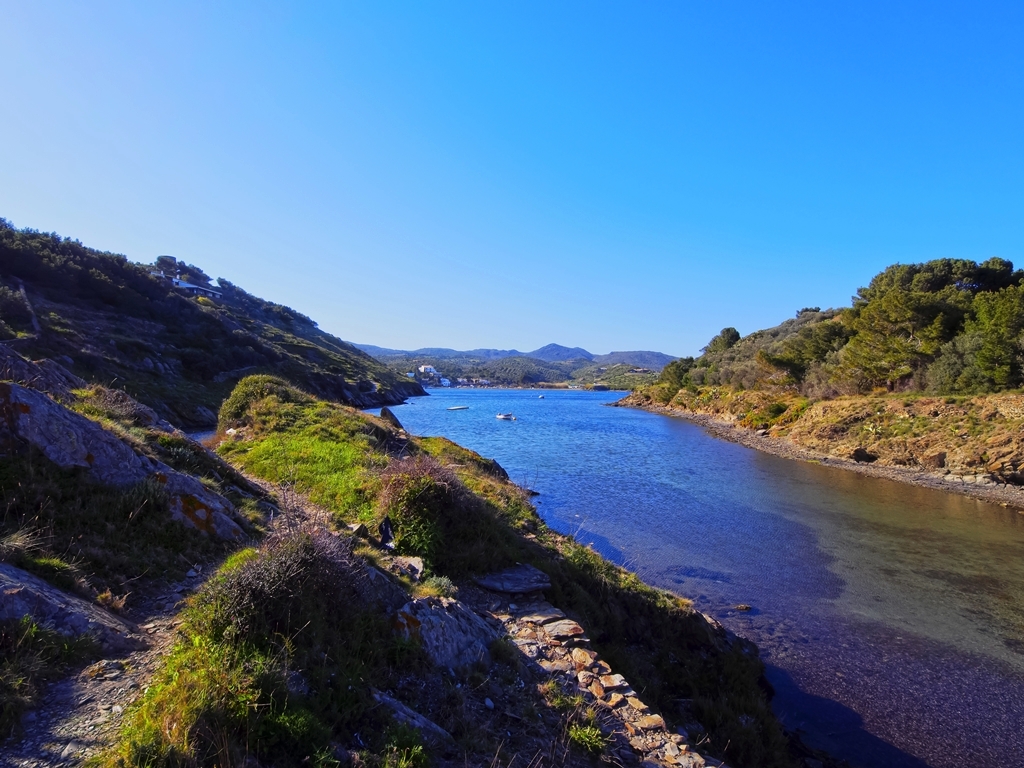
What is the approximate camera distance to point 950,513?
23203mm

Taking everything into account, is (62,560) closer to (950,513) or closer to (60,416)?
(60,416)

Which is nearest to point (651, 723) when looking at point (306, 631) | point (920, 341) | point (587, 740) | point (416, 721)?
point (587, 740)

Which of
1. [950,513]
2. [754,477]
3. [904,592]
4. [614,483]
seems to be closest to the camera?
[904,592]

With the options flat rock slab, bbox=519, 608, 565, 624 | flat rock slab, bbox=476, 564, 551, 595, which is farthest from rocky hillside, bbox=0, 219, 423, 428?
flat rock slab, bbox=519, 608, 565, 624

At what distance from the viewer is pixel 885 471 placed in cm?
3231

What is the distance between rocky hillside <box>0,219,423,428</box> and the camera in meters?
34.6

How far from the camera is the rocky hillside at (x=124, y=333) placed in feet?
113

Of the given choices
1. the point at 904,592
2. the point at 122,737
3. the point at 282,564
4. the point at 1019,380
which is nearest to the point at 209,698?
the point at 122,737

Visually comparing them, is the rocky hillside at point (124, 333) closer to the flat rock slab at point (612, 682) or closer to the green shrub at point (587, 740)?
the flat rock slab at point (612, 682)

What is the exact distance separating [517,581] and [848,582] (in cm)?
1185

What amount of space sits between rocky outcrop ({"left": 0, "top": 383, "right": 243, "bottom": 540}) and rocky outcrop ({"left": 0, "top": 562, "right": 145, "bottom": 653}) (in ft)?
8.10

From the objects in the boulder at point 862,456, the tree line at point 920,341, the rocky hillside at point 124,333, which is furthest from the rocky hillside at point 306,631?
the tree line at point 920,341

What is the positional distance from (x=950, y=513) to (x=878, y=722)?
19.3 metres

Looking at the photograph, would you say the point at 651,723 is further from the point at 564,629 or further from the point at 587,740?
the point at 564,629
